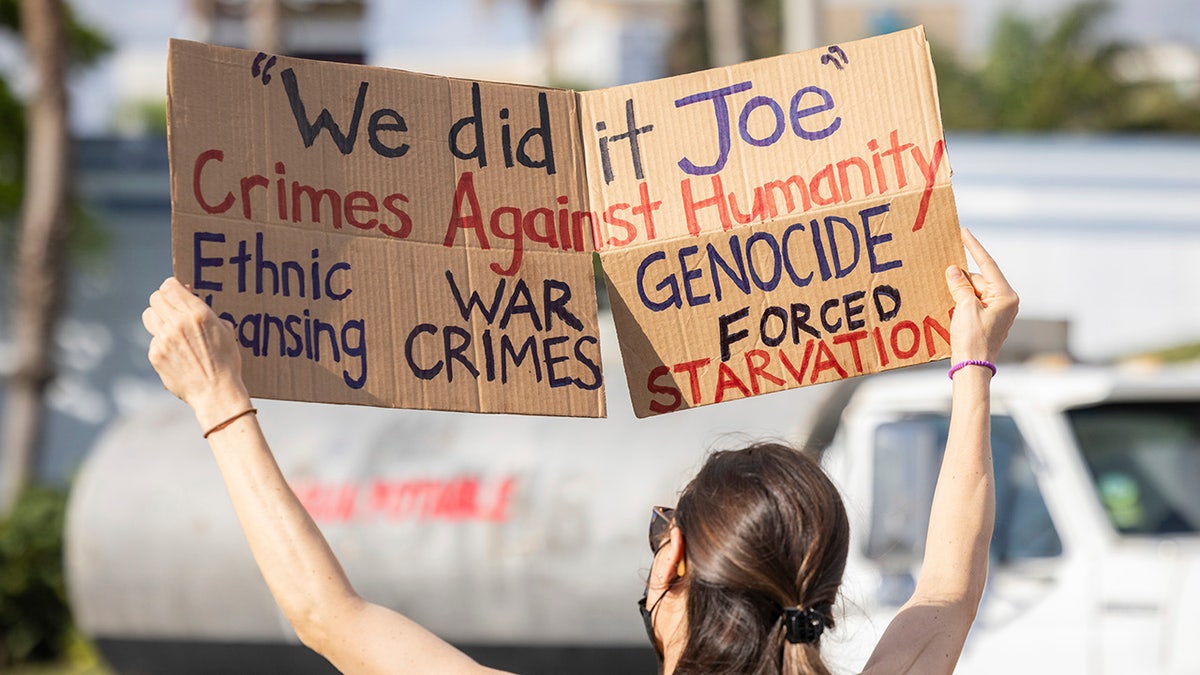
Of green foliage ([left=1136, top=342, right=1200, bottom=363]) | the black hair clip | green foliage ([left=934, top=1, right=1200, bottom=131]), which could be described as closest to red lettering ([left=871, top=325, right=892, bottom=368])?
the black hair clip

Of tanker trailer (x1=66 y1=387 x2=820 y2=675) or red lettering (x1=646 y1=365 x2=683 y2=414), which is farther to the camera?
tanker trailer (x1=66 y1=387 x2=820 y2=675)

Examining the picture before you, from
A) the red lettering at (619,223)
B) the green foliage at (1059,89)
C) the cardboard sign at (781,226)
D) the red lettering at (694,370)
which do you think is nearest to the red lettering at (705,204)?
the cardboard sign at (781,226)

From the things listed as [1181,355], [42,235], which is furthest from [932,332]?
[42,235]

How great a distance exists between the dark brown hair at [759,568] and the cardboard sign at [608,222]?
60cm

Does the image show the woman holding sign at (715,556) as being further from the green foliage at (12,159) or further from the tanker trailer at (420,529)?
the green foliage at (12,159)

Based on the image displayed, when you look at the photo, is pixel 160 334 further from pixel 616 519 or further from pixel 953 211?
pixel 616 519

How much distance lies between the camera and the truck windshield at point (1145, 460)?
5430mm

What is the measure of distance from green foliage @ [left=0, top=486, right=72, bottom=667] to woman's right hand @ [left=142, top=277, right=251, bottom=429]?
982 cm

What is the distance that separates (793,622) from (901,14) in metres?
45.6

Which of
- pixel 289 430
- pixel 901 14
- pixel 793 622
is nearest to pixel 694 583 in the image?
pixel 793 622

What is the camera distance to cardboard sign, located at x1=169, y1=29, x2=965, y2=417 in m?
2.35

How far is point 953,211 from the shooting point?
2.47 m

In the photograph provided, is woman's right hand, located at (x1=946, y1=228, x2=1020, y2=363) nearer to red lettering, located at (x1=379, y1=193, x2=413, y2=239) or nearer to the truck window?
red lettering, located at (x1=379, y1=193, x2=413, y2=239)

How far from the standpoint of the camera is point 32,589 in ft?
36.1
